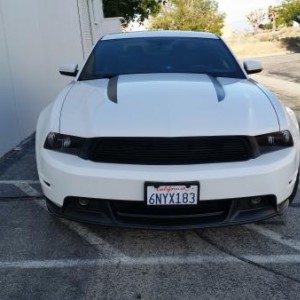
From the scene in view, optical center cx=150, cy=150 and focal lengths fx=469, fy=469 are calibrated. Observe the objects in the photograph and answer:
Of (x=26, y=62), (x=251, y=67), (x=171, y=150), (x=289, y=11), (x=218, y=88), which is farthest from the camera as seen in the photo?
(x=289, y=11)

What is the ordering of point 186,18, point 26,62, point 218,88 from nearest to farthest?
point 218,88 → point 26,62 → point 186,18

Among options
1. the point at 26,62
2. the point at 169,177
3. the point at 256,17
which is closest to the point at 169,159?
the point at 169,177

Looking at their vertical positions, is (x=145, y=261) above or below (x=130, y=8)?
below

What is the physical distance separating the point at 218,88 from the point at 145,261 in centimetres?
143

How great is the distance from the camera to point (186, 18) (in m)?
52.5

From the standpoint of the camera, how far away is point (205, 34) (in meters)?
5.17

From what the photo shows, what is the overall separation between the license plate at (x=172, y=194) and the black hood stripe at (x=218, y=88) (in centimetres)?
78

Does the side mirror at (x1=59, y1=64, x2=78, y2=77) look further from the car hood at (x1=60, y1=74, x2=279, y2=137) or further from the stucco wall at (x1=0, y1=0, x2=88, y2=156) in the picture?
the stucco wall at (x1=0, y1=0, x2=88, y2=156)

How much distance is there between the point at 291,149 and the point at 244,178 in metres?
0.50

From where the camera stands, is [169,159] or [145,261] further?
[145,261]

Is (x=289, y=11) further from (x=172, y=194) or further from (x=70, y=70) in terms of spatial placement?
(x=172, y=194)

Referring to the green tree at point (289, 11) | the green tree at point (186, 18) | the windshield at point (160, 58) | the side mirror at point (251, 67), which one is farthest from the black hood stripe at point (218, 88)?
the green tree at point (289, 11)

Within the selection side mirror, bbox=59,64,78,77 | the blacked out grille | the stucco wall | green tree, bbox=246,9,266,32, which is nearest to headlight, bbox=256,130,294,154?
the blacked out grille

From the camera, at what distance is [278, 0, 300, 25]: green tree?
5538 centimetres
